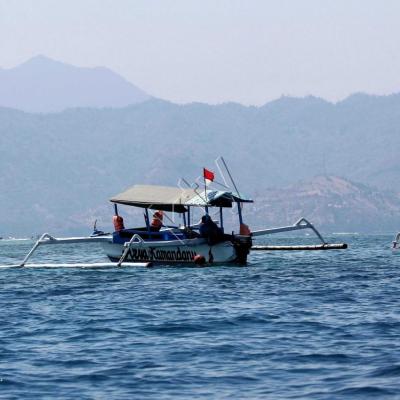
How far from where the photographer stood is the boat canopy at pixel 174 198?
6325 cm

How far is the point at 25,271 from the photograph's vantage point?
65.3 meters

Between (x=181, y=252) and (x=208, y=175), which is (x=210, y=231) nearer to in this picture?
(x=181, y=252)

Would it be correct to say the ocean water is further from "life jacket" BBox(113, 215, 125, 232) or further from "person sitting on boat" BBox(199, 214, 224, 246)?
"life jacket" BBox(113, 215, 125, 232)

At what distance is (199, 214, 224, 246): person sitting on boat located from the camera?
60.8m

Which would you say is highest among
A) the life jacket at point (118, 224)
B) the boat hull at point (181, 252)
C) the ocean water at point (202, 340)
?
the life jacket at point (118, 224)

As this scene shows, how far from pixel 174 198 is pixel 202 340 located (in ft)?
116

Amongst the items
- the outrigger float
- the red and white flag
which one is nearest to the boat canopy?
the outrigger float

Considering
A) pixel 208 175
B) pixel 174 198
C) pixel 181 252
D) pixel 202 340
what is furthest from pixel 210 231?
pixel 202 340

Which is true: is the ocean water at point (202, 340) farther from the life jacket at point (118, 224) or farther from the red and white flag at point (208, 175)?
the life jacket at point (118, 224)

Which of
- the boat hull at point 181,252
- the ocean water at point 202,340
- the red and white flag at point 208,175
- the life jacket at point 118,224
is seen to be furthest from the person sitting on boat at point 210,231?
the ocean water at point 202,340

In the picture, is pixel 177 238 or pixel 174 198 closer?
pixel 177 238

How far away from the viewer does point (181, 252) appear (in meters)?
62.4

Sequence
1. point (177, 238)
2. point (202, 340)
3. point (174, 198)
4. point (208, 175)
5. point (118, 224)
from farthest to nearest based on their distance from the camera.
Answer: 1. point (118, 224)
2. point (174, 198)
3. point (208, 175)
4. point (177, 238)
5. point (202, 340)

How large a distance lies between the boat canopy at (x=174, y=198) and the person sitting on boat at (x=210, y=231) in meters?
1.48
